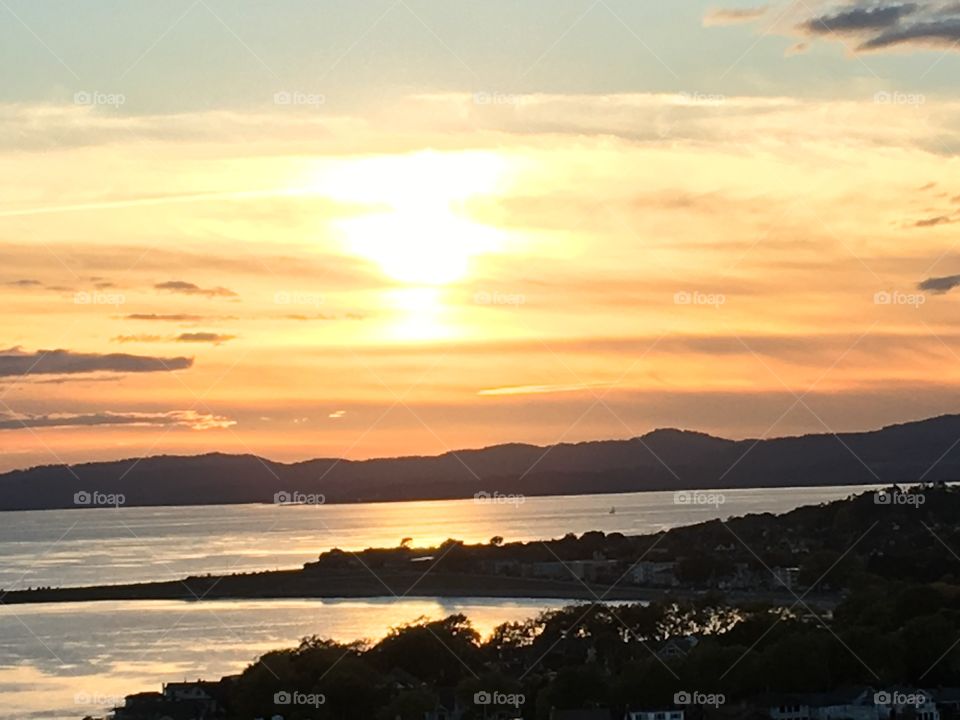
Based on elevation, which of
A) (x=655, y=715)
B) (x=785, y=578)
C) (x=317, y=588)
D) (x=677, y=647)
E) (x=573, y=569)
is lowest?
(x=655, y=715)

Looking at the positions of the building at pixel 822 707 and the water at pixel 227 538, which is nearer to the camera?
the building at pixel 822 707

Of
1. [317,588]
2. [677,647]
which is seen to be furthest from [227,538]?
[677,647]

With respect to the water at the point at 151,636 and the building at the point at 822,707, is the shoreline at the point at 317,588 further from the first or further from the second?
the building at the point at 822,707

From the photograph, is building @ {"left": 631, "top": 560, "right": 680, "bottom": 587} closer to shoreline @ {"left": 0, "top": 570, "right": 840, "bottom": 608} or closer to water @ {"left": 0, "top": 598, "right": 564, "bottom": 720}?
shoreline @ {"left": 0, "top": 570, "right": 840, "bottom": 608}

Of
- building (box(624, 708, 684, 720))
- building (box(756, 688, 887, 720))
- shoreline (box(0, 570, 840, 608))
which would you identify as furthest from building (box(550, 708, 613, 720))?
shoreline (box(0, 570, 840, 608))

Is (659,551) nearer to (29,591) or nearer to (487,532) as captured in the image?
(29,591)

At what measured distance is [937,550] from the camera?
183 feet

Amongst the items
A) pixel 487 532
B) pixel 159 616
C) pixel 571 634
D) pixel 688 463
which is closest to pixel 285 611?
pixel 159 616

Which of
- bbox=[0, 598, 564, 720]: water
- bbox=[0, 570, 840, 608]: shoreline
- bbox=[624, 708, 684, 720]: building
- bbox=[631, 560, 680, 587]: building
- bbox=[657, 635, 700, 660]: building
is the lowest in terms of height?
bbox=[624, 708, 684, 720]: building

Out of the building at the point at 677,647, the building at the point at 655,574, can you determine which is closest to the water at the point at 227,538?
the building at the point at 655,574

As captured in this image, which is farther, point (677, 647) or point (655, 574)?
point (655, 574)

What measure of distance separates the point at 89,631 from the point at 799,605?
2620 cm

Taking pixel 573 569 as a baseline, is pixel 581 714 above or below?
below

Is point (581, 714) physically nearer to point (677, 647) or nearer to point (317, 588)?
point (677, 647)
